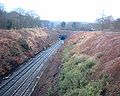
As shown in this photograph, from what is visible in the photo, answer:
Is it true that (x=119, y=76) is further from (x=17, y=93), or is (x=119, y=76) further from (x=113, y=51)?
(x=17, y=93)

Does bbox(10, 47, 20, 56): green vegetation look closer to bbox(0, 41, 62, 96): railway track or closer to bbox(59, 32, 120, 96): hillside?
bbox(0, 41, 62, 96): railway track

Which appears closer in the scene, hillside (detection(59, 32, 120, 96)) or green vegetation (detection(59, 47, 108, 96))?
hillside (detection(59, 32, 120, 96))

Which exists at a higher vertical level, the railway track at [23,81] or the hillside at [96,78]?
the hillside at [96,78]

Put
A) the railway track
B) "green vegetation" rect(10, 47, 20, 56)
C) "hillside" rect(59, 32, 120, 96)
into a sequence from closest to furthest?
"hillside" rect(59, 32, 120, 96) → the railway track → "green vegetation" rect(10, 47, 20, 56)

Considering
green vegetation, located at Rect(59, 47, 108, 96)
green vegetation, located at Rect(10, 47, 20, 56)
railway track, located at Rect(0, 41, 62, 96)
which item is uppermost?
green vegetation, located at Rect(59, 47, 108, 96)

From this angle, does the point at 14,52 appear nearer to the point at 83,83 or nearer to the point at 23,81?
the point at 23,81

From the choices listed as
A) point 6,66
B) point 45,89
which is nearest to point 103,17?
point 6,66

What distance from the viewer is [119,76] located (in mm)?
20359

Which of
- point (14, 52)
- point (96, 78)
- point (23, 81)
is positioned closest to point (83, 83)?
point (96, 78)

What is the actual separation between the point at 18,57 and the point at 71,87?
103ft

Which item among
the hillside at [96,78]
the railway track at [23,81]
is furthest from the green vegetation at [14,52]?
the hillside at [96,78]

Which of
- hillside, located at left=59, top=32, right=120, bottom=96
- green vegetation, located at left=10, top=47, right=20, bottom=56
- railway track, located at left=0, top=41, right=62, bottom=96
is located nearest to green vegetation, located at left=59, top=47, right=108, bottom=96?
hillside, located at left=59, top=32, right=120, bottom=96

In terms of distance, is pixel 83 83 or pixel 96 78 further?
pixel 83 83

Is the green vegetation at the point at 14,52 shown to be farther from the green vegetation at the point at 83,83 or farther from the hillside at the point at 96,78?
the green vegetation at the point at 83,83
